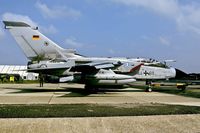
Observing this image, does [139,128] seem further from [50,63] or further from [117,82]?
[50,63]

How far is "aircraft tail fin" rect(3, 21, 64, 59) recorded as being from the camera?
84.8ft

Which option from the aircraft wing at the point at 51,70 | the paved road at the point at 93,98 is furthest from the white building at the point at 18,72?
the paved road at the point at 93,98

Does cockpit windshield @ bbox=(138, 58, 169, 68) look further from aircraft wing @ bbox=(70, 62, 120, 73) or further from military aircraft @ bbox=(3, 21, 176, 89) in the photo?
aircraft wing @ bbox=(70, 62, 120, 73)

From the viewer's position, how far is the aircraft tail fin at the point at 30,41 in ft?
84.8

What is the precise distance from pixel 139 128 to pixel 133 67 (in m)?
17.3

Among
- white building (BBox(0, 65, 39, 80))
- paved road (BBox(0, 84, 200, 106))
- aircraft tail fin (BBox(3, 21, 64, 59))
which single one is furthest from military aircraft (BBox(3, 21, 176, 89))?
white building (BBox(0, 65, 39, 80))

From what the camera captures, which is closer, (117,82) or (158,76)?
(117,82)

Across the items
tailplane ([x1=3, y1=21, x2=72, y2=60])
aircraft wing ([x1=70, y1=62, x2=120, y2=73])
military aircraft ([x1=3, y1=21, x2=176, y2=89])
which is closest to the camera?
aircraft wing ([x1=70, y1=62, x2=120, y2=73])

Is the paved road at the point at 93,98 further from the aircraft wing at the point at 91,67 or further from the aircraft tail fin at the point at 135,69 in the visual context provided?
the aircraft tail fin at the point at 135,69

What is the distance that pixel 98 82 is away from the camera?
25062 mm

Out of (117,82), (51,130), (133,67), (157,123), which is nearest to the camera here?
(51,130)

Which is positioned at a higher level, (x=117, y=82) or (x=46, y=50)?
(x=46, y=50)

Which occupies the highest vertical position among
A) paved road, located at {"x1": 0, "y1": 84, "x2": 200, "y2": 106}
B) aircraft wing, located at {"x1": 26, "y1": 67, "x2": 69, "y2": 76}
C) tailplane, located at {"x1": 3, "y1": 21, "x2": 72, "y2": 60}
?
tailplane, located at {"x1": 3, "y1": 21, "x2": 72, "y2": 60}

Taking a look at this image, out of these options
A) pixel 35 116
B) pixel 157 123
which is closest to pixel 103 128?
pixel 157 123
